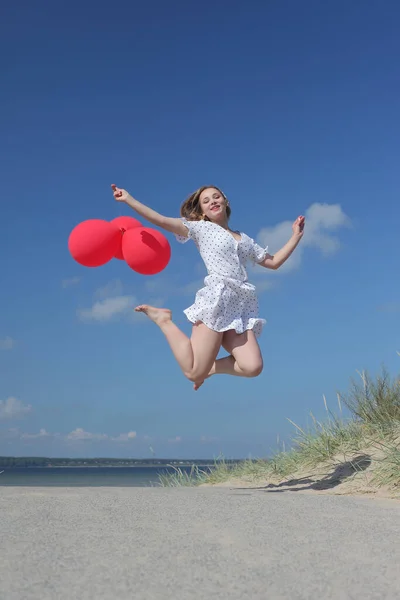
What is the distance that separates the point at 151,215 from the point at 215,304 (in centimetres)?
88

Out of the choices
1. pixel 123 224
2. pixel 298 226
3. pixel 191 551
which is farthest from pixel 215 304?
pixel 191 551

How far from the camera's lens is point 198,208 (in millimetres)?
5113

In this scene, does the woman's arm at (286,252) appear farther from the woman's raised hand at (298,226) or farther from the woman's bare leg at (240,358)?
the woman's bare leg at (240,358)

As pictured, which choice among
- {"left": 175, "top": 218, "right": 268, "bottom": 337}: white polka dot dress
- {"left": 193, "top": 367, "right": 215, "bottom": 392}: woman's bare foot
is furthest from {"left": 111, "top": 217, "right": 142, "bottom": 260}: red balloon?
{"left": 193, "top": 367, "right": 215, "bottom": 392}: woman's bare foot

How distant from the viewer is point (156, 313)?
15.4ft

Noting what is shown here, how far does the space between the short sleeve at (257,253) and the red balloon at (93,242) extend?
1106mm

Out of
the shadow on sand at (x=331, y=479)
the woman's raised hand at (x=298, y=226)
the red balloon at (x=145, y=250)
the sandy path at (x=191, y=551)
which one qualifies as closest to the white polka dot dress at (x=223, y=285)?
the red balloon at (x=145, y=250)

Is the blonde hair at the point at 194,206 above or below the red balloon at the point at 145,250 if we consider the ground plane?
above

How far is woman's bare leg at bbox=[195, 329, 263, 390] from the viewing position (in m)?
4.52

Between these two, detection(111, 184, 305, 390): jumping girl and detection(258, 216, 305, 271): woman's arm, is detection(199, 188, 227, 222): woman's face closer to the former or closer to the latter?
detection(111, 184, 305, 390): jumping girl

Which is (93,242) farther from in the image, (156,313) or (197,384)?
(197,384)

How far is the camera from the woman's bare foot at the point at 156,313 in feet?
15.4

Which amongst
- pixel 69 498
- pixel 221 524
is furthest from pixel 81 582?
pixel 69 498

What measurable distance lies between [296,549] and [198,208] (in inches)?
133
